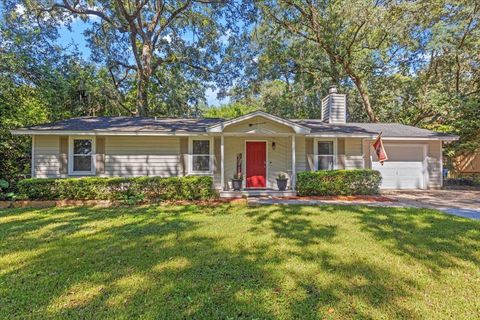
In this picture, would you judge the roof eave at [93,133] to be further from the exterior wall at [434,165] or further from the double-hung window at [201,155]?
the exterior wall at [434,165]

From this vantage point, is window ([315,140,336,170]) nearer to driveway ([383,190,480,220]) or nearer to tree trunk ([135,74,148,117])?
driveway ([383,190,480,220])

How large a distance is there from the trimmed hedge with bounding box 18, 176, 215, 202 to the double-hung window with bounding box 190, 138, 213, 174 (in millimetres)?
1727

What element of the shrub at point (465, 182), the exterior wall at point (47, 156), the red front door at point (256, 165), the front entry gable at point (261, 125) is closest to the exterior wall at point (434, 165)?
the shrub at point (465, 182)

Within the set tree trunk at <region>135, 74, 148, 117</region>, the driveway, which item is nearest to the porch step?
the driveway

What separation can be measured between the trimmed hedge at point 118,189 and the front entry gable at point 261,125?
235 centimetres

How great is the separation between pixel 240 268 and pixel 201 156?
753 centimetres

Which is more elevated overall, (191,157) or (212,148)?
(212,148)

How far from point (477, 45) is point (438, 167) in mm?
8000

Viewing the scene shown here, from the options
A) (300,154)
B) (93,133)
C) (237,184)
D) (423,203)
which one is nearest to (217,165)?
(237,184)

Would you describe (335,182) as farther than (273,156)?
No

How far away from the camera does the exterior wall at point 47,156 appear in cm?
984

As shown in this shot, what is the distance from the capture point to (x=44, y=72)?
11.8 meters

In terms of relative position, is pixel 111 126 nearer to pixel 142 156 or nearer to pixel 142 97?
pixel 142 156

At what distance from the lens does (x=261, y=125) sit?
1047 centimetres
